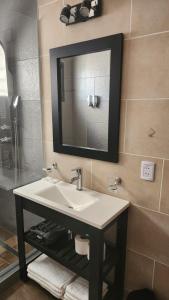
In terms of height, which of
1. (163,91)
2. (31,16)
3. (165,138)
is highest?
(31,16)

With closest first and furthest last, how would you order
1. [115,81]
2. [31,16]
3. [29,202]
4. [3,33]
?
1. [115,81]
2. [29,202]
3. [31,16]
4. [3,33]

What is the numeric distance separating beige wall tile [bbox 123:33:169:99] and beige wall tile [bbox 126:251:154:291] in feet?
3.56

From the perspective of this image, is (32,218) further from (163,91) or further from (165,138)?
(163,91)

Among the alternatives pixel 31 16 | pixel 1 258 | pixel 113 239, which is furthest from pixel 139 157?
pixel 1 258

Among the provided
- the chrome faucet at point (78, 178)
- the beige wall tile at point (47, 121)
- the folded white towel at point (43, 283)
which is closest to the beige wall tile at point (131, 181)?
the chrome faucet at point (78, 178)

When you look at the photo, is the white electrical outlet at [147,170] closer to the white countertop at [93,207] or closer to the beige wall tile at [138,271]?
the white countertop at [93,207]

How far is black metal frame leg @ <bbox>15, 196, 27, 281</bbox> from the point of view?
1563 millimetres

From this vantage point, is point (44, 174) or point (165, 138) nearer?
point (165, 138)

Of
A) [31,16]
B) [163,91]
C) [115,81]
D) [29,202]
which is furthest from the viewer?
[31,16]

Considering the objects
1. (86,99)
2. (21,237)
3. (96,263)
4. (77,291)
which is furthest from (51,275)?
(86,99)

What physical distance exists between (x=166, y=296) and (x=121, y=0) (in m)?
1.88

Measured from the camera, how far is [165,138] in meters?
1.17

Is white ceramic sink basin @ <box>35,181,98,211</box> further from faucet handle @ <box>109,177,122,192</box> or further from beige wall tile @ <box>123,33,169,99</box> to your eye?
beige wall tile @ <box>123,33,169,99</box>

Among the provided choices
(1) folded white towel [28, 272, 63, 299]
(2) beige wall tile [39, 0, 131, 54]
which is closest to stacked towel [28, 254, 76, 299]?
(1) folded white towel [28, 272, 63, 299]
